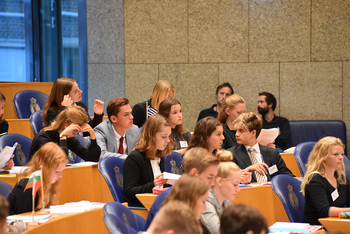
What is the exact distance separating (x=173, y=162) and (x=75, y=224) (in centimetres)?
136

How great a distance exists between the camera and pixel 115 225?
2.05 metres

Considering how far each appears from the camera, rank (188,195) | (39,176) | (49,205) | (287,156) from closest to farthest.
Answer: (188,195) → (39,176) → (49,205) → (287,156)

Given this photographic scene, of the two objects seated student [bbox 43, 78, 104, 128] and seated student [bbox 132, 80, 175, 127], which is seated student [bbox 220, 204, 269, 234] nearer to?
seated student [bbox 43, 78, 104, 128]

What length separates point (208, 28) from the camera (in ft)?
23.3

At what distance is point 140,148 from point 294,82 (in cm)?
418

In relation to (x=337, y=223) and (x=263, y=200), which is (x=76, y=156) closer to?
(x=263, y=200)

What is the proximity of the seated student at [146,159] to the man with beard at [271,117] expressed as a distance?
3.32 metres

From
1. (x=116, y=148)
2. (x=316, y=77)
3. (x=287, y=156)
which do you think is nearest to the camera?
(x=116, y=148)

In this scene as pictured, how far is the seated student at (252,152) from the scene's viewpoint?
3990mm

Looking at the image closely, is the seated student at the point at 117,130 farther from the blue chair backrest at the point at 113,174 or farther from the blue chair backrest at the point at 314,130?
the blue chair backrest at the point at 314,130

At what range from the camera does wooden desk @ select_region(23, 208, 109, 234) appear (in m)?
2.45

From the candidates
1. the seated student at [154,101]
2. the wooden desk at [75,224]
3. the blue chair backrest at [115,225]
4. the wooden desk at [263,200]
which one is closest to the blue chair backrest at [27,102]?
the seated student at [154,101]

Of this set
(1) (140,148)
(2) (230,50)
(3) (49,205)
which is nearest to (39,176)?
(3) (49,205)

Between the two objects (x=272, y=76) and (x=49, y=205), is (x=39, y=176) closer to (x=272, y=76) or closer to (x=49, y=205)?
(x=49, y=205)
